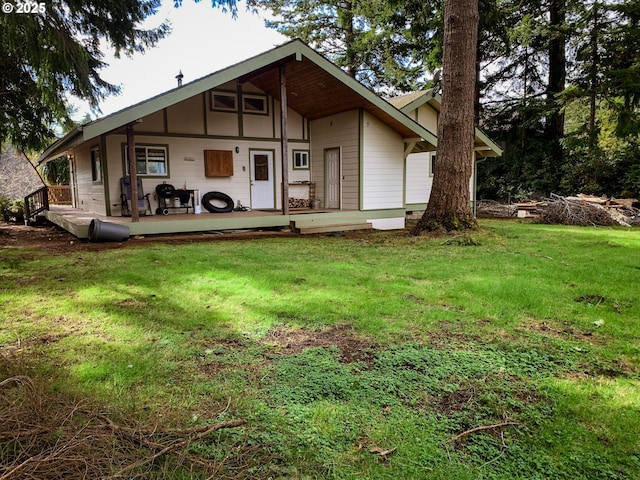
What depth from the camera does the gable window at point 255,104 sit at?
1204cm

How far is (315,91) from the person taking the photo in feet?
Result: 36.6

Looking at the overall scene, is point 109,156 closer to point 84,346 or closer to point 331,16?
point 84,346

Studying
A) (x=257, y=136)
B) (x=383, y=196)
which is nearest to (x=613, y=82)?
(x=383, y=196)

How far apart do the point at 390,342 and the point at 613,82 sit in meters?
14.8

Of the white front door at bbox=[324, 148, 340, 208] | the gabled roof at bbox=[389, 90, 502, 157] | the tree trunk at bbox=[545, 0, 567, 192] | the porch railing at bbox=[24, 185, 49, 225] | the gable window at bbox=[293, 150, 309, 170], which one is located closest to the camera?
the white front door at bbox=[324, 148, 340, 208]

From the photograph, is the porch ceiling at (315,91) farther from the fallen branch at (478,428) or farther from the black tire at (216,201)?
the fallen branch at (478,428)

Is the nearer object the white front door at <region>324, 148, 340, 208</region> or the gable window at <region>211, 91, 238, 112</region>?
the gable window at <region>211, 91, 238, 112</region>

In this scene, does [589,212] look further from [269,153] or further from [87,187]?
[87,187]

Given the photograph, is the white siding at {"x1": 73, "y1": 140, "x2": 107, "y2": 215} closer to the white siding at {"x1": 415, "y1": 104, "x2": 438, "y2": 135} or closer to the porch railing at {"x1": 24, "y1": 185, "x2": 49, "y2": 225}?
the porch railing at {"x1": 24, "y1": 185, "x2": 49, "y2": 225}

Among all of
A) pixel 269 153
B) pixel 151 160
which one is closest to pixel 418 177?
pixel 269 153

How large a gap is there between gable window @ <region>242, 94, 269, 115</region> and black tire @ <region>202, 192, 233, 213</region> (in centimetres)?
268

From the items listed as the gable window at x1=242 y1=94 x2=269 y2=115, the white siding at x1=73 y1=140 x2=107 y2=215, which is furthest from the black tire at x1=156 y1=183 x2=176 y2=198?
the gable window at x1=242 y1=94 x2=269 y2=115

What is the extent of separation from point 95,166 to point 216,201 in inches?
138

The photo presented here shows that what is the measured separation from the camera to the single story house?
9.93 metres
